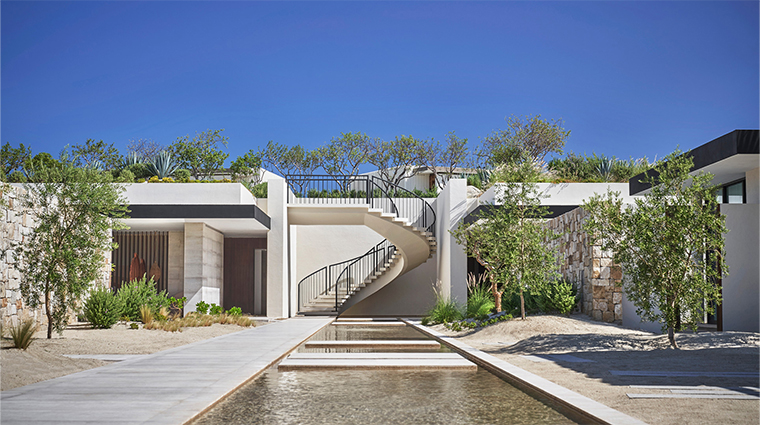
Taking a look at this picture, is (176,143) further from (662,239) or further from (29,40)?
(662,239)

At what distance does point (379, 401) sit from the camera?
17.2ft

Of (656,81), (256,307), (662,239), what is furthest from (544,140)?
(662,239)

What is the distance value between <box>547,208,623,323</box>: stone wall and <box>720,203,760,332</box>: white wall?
205 cm

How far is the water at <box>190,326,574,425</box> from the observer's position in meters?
4.53

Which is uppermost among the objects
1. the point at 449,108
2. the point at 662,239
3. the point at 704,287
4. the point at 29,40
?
the point at 449,108

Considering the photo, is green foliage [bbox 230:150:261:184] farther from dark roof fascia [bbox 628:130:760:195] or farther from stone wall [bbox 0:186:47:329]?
dark roof fascia [bbox 628:130:760:195]

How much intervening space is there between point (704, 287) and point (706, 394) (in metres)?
3.42

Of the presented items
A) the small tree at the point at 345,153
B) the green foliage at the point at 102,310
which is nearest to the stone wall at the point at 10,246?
the green foliage at the point at 102,310

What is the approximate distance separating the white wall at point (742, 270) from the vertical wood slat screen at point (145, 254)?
52.8 ft

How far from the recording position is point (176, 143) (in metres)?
35.4

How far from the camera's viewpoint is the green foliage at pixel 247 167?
33031 millimetres

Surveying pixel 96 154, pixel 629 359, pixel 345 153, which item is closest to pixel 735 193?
pixel 629 359

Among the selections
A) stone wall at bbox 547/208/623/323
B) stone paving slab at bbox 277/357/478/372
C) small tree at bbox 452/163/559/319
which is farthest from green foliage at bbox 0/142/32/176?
stone paving slab at bbox 277/357/478/372

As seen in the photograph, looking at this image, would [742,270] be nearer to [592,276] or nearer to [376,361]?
[592,276]
